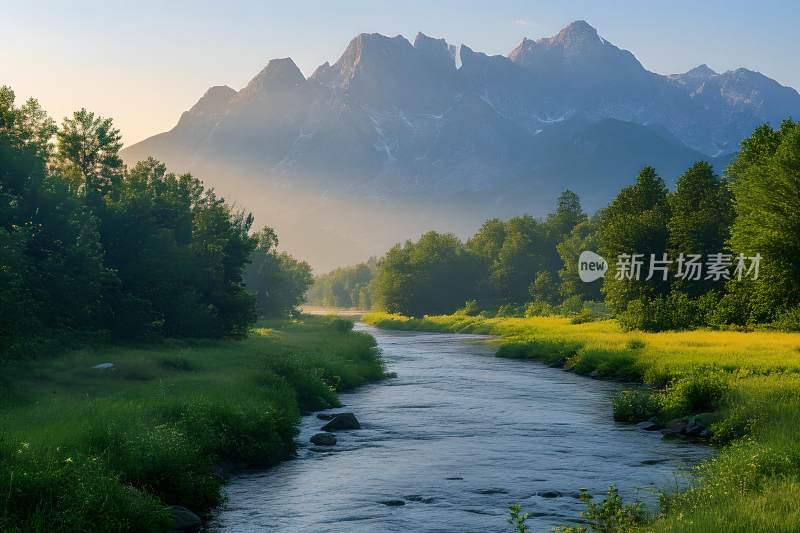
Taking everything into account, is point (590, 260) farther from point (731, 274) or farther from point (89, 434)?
point (89, 434)

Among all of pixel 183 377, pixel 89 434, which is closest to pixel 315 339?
pixel 183 377

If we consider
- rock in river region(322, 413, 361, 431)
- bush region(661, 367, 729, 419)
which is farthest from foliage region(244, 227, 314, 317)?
bush region(661, 367, 729, 419)

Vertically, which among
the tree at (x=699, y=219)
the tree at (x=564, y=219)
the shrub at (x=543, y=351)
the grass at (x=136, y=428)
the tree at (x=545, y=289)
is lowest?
the grass at (x=136, y=428)

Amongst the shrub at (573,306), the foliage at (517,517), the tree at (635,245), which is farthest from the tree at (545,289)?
the foliage at (517,517)

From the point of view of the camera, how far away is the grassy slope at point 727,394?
15141 millimetres

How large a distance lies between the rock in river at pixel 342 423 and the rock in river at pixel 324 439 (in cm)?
230

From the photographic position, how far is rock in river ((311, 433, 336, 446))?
99.2 ft

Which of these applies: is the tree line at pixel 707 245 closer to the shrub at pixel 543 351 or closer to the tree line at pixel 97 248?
the shrub at pixel 543 351

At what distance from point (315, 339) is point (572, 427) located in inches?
1733

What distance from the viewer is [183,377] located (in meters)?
37.8

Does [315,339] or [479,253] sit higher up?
[479,253]

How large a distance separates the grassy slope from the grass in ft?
40.4

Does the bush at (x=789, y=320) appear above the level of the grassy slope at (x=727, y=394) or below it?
above

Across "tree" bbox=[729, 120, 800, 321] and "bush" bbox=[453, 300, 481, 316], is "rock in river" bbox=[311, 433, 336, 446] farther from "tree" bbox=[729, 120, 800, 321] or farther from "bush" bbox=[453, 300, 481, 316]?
"bush" bbox=[453, 300, 481, 316]
